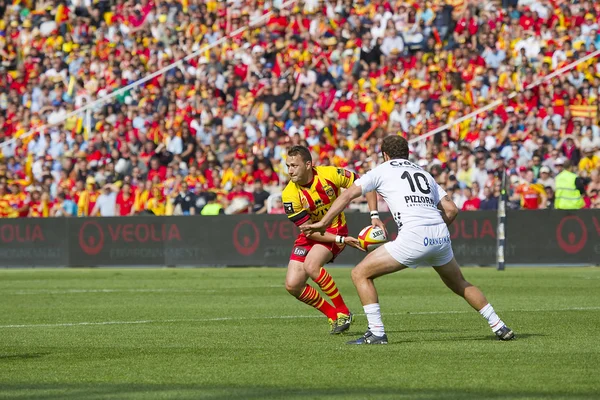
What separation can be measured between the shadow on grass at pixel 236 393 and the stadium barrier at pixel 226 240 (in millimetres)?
17534

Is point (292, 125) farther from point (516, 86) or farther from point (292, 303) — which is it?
point (292, 303)

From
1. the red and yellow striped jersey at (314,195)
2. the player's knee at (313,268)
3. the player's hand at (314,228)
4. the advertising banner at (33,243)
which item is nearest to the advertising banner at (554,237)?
the advertising banner at (33,243)

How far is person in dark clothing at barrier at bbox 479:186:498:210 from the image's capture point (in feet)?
86.2

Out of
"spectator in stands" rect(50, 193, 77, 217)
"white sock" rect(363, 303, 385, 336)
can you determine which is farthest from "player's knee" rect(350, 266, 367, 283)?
"spectator in stands" rect(50, 193, 77, 217)

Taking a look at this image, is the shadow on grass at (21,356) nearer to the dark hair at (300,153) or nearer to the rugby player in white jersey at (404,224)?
the rugby player in white jersey at (404,224)

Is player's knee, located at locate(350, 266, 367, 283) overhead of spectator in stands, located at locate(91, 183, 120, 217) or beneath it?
beneath

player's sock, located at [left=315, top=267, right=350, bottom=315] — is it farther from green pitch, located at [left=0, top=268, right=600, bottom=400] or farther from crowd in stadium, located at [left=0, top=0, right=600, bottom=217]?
crowd in stadium, located at [left=0, top=0, right=600, bottom=217]

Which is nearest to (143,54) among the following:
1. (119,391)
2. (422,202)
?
(422,202)

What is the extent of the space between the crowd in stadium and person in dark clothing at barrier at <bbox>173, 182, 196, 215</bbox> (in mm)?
38

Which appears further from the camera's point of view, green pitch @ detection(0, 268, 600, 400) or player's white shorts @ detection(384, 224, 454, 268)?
player's white shorts @ detection(384, 224, 454, 268)

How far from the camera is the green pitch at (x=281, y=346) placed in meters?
8.48

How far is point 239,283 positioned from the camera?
22281 mm

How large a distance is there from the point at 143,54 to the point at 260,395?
28511 mm

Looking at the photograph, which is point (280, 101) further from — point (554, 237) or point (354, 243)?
point (354, 243)
